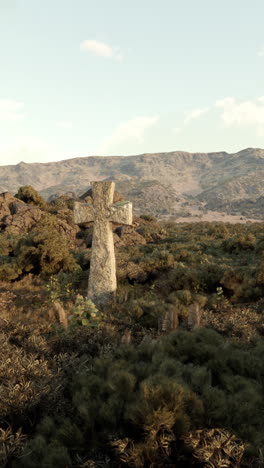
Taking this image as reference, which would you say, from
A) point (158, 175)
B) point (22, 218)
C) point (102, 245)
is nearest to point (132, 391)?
point (102, 245)

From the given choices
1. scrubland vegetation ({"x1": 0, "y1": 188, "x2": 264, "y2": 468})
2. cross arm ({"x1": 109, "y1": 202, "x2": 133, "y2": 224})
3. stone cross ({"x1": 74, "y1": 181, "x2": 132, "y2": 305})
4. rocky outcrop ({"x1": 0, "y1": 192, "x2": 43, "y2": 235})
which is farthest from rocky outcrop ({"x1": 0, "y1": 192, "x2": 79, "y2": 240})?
scrubland vegetation ({"x1": 0, "y1": 188, "x2": 264, "y2": 468})

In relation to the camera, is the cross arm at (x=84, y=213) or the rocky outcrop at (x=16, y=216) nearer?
the cross arm at (x=84, y=213)

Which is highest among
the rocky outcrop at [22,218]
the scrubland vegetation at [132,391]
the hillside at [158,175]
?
the hillside at [158,175]

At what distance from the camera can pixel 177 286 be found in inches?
326

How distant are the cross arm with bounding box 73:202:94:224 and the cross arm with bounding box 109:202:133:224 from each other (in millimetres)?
612

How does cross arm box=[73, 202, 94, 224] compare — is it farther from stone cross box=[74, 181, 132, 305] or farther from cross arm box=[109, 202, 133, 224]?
cross arm box=[109, 202, 133, 224]

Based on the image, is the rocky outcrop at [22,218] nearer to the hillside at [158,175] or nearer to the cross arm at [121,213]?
the cross arm at [121,213]

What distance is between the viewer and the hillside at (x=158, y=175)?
86.9 meters

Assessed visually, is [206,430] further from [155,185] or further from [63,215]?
[155,185]

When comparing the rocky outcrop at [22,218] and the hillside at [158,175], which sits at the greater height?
the hillside at [158,175]

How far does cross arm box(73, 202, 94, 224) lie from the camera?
7.61 meters

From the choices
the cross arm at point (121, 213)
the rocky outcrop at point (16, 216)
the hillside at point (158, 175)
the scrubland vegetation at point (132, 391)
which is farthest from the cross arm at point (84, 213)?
the hillside at point (158, 175)

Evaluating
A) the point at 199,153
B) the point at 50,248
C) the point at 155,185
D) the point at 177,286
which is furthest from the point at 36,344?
Answer: the point at 199,153

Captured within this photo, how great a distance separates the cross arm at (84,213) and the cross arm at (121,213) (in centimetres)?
61
